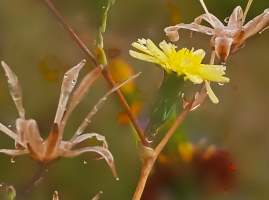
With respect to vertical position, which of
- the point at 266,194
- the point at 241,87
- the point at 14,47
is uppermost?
the point at 14,47

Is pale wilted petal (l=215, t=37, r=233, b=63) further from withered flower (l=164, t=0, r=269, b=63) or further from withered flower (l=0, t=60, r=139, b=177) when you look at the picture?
withered flower (l=0, t=60, r=139, b=177)

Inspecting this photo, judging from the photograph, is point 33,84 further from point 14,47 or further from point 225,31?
point 225,31

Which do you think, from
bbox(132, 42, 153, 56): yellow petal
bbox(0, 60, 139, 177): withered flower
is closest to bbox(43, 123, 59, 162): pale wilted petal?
bbox(0, 60, 139, 177): withered flower

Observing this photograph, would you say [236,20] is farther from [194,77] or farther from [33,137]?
[33,137]

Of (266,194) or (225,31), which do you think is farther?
(266,194)

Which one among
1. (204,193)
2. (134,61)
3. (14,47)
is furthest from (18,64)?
(204,193)

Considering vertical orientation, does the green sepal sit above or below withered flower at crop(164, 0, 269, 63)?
above
